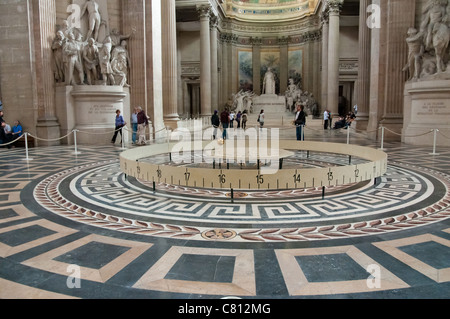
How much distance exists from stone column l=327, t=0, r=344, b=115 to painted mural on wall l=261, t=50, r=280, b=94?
1072 cm

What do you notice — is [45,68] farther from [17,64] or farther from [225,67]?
[225,67]

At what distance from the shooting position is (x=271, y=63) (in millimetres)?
37094

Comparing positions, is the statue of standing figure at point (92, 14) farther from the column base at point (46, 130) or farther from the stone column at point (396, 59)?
the stone column at point (396, 59)

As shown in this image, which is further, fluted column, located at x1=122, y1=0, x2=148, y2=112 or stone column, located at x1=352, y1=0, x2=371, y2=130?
stone column, located at x1=352, y1=0, x2=371, y2=130

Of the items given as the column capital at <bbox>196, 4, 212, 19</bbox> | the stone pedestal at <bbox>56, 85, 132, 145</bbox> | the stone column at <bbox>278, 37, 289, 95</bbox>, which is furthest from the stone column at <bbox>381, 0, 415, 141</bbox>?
the stone column at <bbox>278, 37, 289, 95</bbox>

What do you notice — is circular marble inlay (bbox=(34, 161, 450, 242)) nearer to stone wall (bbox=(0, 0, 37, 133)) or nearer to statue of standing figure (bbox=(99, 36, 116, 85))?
stone wall (bbox=(0, 0, 37, 133))

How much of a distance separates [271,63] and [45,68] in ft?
90.5

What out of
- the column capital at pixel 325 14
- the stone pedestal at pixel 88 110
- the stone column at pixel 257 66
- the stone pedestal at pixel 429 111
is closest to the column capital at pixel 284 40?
the stone column at pixel 257 66

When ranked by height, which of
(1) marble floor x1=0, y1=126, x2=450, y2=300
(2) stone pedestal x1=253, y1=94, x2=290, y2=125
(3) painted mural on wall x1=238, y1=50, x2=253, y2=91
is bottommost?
(1) marble floor x1=0, y1=126, x2=450, y2=300

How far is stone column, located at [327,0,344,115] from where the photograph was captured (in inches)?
1024

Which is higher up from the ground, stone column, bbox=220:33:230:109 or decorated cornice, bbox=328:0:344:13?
decorated cornice, bbox=328:0:344:13

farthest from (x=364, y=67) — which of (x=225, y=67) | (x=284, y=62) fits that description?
(x=225, y=67)

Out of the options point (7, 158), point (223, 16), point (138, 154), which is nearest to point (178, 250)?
point (138, 154)

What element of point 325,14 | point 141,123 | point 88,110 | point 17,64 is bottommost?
point 141,123
